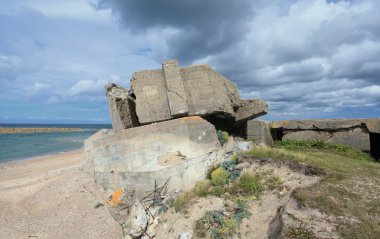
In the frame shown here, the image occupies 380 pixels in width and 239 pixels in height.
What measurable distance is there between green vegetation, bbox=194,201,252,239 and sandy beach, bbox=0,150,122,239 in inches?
83.2

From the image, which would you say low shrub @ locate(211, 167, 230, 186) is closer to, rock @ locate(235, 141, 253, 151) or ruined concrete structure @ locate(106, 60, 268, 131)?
rock @ locate(235, 141, 253, 151)

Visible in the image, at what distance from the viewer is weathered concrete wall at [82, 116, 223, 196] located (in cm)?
723

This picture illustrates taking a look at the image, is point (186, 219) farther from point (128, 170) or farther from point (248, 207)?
point (128, 170)

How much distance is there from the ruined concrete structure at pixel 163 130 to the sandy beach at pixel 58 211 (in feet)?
2.08

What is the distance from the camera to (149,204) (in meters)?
7.10

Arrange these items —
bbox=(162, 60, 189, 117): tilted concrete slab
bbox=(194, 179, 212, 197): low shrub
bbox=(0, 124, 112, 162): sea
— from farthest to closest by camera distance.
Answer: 1. bbox=(0, 124, 112, 162): sea
2. bbox=(162, 60, 189, 117): tilted concrete slab
3. bbox=(194, 179, 212, 197): low shrub

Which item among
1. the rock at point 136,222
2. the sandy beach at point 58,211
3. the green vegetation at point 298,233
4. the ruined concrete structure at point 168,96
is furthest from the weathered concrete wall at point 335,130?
the sandy beach at point 58,211

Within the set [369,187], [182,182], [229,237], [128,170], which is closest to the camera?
[229,237]

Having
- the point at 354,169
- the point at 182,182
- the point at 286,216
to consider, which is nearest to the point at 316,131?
the point at 354,169

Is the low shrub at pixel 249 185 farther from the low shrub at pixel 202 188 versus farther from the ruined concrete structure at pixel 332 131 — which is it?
the ruined concrete structure at pixel 332 131

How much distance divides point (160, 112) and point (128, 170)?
5.20 feet

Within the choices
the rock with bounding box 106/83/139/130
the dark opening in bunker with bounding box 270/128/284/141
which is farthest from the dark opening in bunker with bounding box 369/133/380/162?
the rock with bounding box 106/83/139/130

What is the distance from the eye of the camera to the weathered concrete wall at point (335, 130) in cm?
923

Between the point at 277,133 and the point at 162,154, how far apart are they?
5.39 metres
